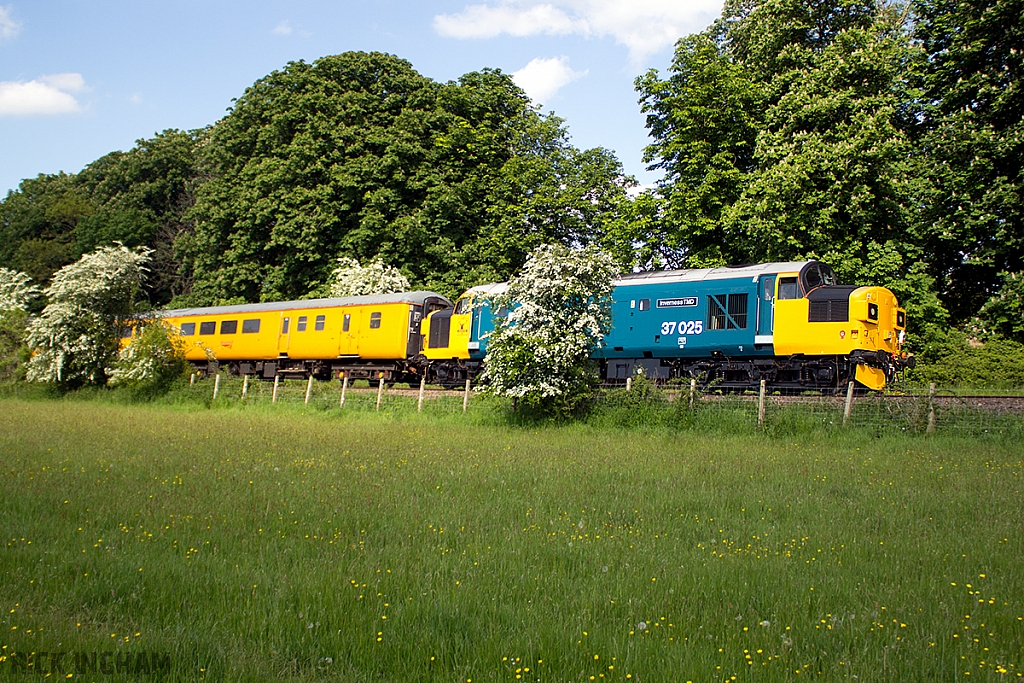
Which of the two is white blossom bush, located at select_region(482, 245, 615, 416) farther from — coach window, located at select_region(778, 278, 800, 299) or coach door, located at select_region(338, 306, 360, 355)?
coach door, located at select_region(338, 306, 360, 355)

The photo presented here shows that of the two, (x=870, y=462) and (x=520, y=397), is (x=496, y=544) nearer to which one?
(x=870, y=462)

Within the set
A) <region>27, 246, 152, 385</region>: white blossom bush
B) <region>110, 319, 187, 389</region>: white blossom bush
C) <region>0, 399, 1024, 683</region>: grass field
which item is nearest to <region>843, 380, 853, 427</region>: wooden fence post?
<region>0, 399, 1024, 683</region>: grass field

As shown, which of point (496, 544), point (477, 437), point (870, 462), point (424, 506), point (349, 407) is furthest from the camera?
point (349, 407)

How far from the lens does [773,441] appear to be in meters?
15.9

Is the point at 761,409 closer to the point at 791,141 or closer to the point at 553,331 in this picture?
the point at 553,331

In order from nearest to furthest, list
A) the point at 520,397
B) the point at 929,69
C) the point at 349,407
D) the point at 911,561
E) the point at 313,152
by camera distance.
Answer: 1. the point at 911,561
2. the point at 520,397
3. the point at 349,407
4. the point at 929,69
5. the point at 313,152

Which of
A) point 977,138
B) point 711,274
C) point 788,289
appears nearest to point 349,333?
point 711,274

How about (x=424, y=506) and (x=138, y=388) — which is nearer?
(x=424, y=506)

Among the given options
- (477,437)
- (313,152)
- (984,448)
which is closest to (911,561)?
(984,448)

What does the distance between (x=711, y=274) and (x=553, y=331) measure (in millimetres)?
5095

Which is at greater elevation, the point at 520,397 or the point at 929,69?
the point at 929,69

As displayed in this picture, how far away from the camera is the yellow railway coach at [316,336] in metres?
29.3

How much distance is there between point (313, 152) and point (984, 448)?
3414 centimetres

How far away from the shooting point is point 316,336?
31641 mm
